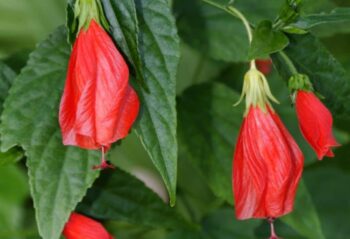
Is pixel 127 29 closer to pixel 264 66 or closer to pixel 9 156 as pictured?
pixel 9 156

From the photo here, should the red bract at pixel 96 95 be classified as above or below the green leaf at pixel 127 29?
below

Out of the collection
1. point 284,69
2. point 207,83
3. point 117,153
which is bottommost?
point 117,153

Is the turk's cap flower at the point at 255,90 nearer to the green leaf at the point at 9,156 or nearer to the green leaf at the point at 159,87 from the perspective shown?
the green leaf at the point at 159,87

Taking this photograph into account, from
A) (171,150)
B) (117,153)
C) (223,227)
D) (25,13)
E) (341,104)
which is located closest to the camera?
(171,150)

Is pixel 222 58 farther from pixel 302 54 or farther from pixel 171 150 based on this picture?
pixel 171 150

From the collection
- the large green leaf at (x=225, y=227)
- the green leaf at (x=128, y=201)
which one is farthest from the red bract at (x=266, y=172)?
the large green leaf at (x=225, y=227)

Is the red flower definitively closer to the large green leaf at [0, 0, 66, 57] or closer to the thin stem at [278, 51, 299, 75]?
the thin stem at [278, 51, 299, 75]

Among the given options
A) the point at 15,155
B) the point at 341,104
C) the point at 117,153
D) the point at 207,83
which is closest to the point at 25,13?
the point at 117,153

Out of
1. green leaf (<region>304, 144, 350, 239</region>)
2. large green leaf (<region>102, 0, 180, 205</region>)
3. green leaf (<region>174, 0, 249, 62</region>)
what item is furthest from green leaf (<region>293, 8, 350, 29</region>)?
green leaf (<region>304, 144, 350, 239</region>)
